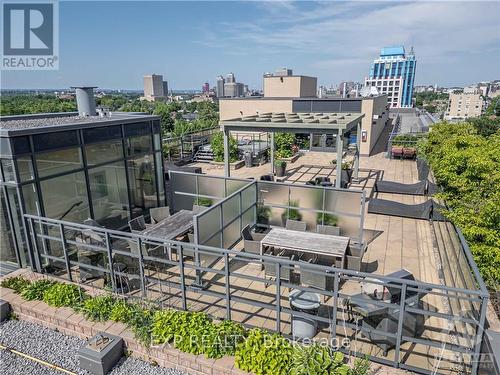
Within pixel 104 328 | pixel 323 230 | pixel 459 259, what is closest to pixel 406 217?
pixel 323 230

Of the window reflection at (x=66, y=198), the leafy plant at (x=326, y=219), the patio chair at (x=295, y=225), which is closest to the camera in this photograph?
the window reflection at (x=66, y=198)

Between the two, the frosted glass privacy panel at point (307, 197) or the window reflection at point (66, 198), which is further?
the frosted glass privacy panel at point (307, 197)

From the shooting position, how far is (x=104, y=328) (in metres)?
5.02

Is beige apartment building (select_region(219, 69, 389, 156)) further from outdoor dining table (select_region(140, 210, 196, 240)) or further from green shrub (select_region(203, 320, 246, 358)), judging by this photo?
green shrub (select_region(203, 320, 246, 358))

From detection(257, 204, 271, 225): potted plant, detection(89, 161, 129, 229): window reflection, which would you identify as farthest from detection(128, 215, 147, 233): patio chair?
detection(257, 204, 271, 225): potted plant

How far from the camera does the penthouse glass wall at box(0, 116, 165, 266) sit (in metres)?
6.28

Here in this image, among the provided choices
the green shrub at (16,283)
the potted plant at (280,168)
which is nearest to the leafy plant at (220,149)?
the potted plant at (280,168)

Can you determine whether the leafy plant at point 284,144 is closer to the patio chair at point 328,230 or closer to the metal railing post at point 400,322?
the patio chair at point 328,230

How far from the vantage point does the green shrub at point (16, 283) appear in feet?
19.5

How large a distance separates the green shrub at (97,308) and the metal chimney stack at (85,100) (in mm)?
6555

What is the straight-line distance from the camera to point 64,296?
18.3 ft

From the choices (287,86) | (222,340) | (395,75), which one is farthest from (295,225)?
(395,75)

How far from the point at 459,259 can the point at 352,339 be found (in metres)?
2.16

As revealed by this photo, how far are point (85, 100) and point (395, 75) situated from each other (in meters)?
157
